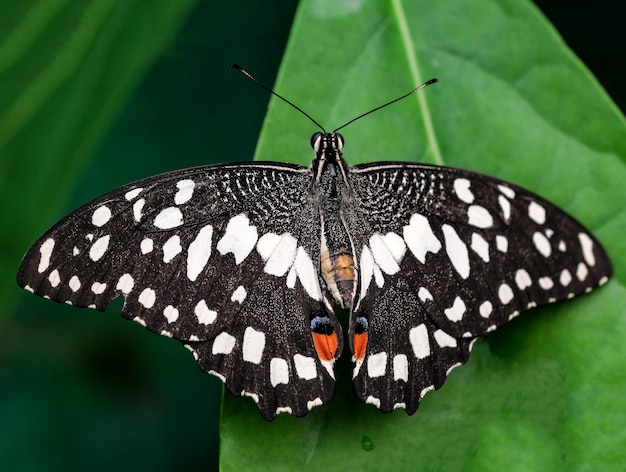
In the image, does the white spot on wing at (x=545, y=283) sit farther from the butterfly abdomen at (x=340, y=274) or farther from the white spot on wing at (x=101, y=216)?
the white spot on wing at (x=101, y=216)

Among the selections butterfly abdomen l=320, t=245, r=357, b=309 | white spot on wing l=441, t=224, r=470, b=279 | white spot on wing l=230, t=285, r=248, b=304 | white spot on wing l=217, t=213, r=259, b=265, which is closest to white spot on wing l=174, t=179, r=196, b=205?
white spot on wing l=217, t=213, r=259, b=265

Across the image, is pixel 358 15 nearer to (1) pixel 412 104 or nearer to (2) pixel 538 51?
(1) pixel 412 104

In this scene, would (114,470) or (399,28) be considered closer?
(399,28)

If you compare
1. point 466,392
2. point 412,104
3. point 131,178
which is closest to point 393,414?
point 466,392

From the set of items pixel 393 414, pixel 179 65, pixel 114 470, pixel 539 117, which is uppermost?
pixel 179 65

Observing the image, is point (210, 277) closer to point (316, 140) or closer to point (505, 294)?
point (316, 140)

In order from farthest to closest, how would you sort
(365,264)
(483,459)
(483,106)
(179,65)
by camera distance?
(179,65), (483,106), (365,264), (483,459)
